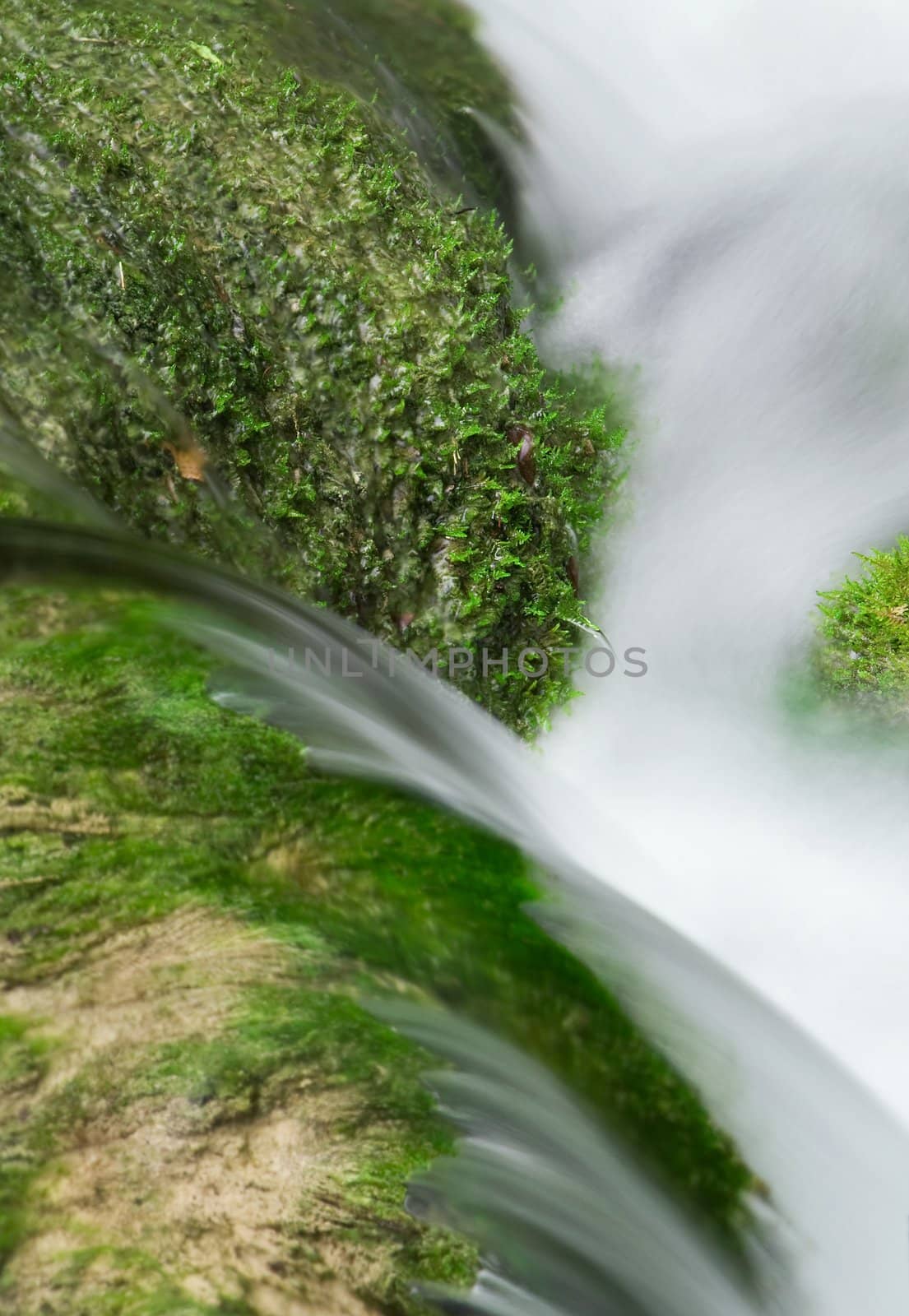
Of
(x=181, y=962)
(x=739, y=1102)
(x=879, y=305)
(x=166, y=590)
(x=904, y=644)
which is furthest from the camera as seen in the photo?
(x=879, y=305)

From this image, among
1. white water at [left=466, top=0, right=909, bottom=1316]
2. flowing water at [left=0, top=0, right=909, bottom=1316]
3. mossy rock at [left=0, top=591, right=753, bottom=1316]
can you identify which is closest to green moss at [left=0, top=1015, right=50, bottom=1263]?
mossy rock at [left=0, top=591, right=753, bottom=1316]

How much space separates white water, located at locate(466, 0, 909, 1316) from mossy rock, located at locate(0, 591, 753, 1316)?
1.87 metres

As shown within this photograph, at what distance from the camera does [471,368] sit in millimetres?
3576

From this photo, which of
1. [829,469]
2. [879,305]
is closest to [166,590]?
[829,469]

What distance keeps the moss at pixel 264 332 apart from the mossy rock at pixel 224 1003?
2.91 feet

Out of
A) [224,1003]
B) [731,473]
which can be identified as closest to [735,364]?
[731,473]

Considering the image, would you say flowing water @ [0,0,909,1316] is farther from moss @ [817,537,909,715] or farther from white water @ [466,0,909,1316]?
moss @ [817,537,909,715]

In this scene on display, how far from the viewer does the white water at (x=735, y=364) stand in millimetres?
4473

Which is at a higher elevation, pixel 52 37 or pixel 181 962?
pixel 52 37

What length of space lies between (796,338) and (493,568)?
2.73 m

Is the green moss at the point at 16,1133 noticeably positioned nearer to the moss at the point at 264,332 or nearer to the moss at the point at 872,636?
the moss at the point at 264,332

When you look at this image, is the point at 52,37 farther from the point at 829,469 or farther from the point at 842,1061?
the point at 842,1061

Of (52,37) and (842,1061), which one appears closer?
(52,37)

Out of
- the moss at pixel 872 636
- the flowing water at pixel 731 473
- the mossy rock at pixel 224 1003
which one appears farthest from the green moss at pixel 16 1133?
the moss at pixel 872 636
